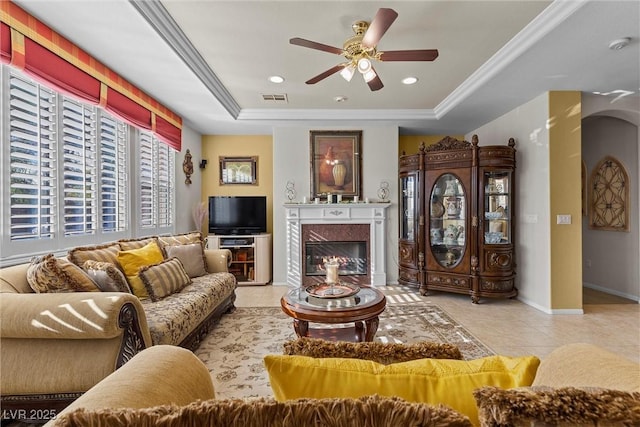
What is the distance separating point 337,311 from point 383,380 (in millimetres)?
1538

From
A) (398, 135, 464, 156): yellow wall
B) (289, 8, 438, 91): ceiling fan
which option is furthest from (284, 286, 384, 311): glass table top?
(398, 135, 464, 156): yellow wall

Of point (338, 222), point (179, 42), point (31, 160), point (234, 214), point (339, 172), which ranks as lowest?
point (338, 222)

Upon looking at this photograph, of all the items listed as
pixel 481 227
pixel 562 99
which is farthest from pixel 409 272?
pixel 562 99

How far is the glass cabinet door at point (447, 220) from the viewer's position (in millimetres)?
4090

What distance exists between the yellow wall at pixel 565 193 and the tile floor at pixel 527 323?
32 cm

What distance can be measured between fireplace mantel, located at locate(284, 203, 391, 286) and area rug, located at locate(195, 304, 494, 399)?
111cm

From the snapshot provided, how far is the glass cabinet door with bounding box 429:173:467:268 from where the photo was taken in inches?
161

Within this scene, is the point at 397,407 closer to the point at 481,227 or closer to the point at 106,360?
the point at 106,360

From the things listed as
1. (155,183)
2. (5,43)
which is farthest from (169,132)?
(5,43)

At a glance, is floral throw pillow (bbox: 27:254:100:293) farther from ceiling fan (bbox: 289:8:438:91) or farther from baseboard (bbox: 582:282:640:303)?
baseboard (bbox: 582:282:640:303)

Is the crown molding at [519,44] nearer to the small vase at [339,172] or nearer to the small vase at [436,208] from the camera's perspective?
the small vase at [436,208]

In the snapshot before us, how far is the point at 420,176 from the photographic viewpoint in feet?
14.1

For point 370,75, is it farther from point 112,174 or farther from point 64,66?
point 112,174

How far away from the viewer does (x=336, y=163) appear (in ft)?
15.5
